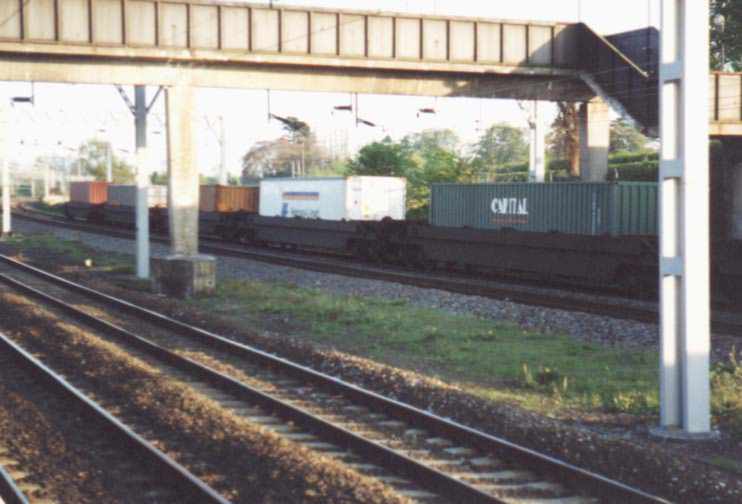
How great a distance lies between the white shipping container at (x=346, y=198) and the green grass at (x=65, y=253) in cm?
810

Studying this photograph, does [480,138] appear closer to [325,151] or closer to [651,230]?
[325,151]

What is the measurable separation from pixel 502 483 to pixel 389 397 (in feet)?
13.9

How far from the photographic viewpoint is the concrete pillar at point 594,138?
101ft

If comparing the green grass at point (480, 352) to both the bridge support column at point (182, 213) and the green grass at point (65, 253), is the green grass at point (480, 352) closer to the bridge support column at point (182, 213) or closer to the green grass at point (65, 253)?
the bridge support column at point (182, 213)

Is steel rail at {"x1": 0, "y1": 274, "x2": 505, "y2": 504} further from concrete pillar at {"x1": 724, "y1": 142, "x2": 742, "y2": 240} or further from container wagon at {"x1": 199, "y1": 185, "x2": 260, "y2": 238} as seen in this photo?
container wagon at {"x1": 199, "y1": 185, "x2": 260, "y2": 238}

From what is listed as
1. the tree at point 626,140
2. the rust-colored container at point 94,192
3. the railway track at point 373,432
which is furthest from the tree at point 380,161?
the railway track at point 373,432

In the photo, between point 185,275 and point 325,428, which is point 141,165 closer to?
point 185,275

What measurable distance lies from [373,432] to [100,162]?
492 feet

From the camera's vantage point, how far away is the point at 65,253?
44.9 meters

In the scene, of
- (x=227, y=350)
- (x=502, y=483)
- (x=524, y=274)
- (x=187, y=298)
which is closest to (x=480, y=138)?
(x=524, y=274)

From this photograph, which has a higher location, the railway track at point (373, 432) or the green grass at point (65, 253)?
the green grass at point (65, 253)

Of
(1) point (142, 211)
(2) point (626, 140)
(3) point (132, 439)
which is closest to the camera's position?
(3) point (132, 439)

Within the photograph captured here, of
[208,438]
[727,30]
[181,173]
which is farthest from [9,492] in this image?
[727,30]

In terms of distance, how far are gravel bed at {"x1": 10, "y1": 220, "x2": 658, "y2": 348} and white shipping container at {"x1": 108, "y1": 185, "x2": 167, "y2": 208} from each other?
84.1 ft
